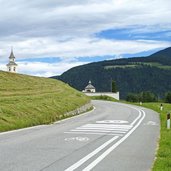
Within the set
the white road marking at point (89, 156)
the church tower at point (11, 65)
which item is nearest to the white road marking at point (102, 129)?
the white road marking at point (89, 156)

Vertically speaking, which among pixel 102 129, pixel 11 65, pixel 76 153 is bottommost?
pixel 102 129

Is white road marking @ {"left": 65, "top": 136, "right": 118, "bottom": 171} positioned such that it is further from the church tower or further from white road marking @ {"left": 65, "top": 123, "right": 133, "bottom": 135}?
the church tower

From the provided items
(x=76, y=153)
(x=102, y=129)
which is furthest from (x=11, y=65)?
(x=76, y=153)

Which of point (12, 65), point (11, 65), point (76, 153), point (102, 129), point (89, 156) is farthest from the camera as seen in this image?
point (12, 65)

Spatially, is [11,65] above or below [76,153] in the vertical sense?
above

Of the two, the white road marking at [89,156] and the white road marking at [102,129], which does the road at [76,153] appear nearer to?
the white road marking at [89,156]

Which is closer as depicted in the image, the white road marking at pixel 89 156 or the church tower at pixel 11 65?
the white road marking at pixel 89 156

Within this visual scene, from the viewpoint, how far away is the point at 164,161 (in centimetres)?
1014

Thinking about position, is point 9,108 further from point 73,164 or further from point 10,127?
point 73,164

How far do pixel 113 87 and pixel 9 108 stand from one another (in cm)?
9930

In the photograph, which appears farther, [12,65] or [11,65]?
[12,65]

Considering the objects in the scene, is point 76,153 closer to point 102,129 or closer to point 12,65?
point 102,129

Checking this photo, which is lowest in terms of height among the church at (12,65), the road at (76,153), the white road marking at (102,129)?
the white road marking at (102,129)

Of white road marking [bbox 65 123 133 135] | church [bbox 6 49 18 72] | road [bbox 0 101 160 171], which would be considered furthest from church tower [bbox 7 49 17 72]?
road [bbox 0 101 160 171]
